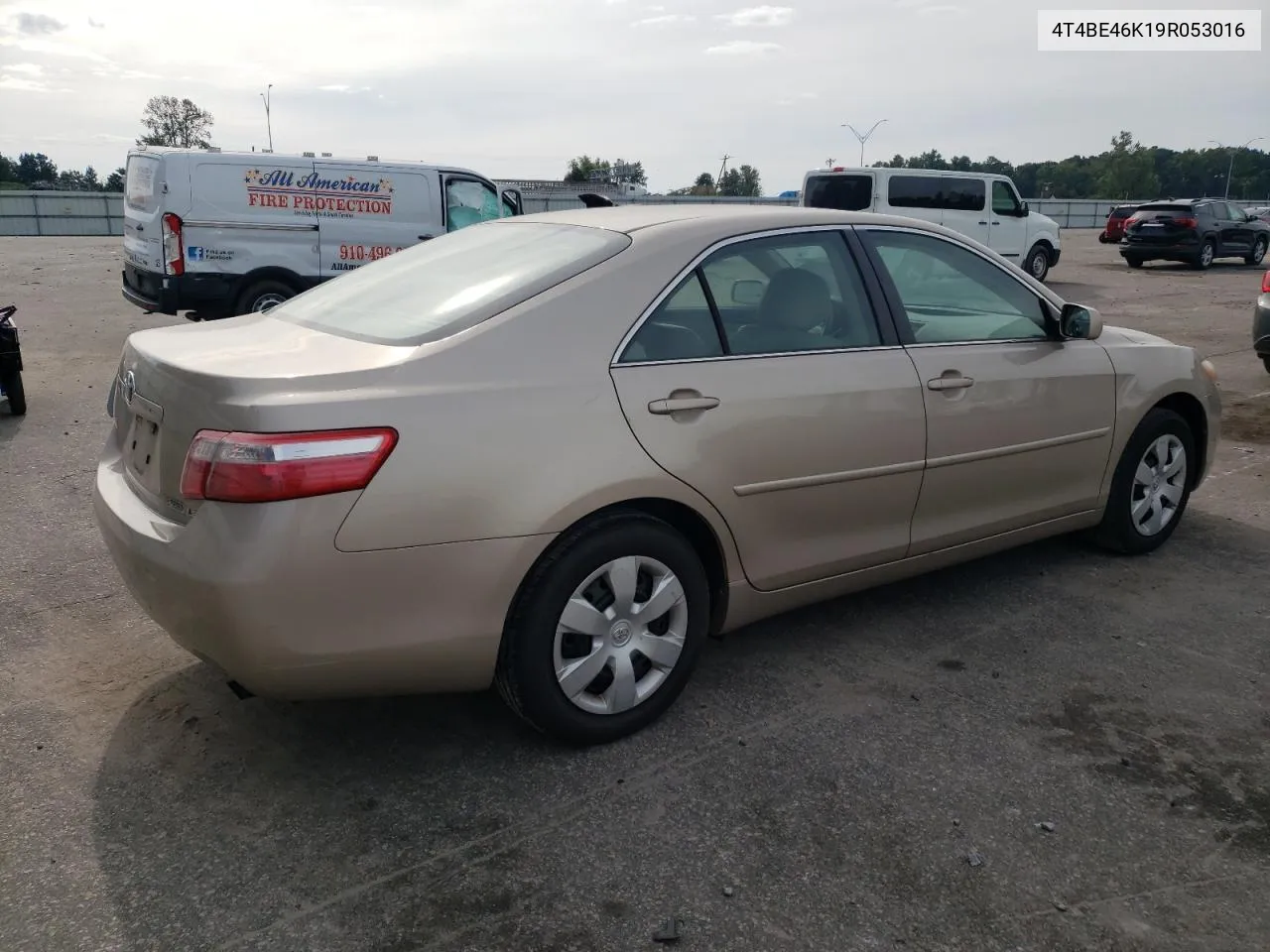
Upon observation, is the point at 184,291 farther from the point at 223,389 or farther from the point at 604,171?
the point at 604,171

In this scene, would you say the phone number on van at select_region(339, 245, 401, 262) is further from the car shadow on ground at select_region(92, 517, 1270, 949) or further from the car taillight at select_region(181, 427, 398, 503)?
Result: the car taillight at select_region(181, 427, 398, 503)

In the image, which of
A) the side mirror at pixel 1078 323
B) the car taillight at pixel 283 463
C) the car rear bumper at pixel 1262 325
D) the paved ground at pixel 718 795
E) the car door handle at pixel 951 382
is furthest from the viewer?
the car rear bumper at pixel 1262 325

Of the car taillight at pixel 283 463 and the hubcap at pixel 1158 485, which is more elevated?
the car taillight at pixel 283 463

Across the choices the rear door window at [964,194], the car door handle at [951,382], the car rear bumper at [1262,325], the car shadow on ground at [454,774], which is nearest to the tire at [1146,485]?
the car shadow on ground at [454,774]

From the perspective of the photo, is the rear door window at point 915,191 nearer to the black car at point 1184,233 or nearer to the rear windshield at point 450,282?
the black car at point 1184,233

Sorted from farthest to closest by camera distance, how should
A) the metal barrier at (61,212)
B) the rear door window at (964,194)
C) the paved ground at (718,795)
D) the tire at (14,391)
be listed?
1. the metal barrier at (61,212)
2. the rear door window at (964,194)
3. the tire at (14,391)
4. the paved ground at (718,795)

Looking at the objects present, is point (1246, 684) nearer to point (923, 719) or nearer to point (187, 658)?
point (923, 719)

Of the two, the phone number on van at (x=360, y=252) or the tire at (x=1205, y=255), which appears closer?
the phone number on van at (x=360, y=252)

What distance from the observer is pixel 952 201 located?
17.6 meters

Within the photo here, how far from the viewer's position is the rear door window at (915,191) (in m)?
16.7

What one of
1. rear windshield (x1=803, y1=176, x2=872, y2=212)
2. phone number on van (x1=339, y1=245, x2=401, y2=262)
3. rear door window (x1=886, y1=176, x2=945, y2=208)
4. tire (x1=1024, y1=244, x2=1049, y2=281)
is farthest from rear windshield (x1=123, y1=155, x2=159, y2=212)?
tire (x1=1024, y1=244, x2=1049, y2=281)

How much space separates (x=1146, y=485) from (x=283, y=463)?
3.97m

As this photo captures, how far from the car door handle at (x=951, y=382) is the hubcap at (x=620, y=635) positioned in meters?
1.30

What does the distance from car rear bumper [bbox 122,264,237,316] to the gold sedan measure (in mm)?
7697
